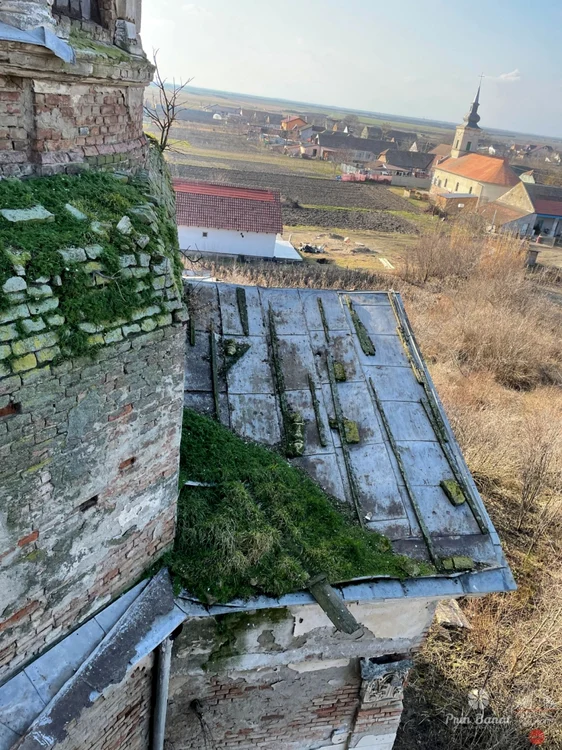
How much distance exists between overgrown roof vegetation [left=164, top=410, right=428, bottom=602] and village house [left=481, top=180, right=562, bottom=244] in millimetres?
41162

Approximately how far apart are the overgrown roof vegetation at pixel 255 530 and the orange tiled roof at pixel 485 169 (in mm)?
56666

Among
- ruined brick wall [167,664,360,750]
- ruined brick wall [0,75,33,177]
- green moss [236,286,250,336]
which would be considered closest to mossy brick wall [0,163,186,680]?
ruined brick wall [0,75,33,177]

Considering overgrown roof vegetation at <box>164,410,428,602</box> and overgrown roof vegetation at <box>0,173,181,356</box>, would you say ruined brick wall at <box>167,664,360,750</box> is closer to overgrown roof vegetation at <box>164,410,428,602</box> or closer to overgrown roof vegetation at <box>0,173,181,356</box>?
overgrown roof vegetation at <box>164,410,428,602</box>

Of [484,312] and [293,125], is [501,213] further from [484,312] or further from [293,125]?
[293,125]

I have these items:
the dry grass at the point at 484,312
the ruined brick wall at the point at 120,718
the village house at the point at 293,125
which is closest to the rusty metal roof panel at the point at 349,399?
the ruined brick wall at the point at 120,718

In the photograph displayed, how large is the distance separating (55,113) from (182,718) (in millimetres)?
5848

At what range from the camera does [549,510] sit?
478 inches

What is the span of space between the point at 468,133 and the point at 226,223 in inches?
2176

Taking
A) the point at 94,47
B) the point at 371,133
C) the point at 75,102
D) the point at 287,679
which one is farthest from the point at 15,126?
the point at 371,133

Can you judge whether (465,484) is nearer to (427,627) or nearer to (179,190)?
(427,627)

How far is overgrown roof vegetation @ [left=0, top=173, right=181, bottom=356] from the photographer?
320 centimetres

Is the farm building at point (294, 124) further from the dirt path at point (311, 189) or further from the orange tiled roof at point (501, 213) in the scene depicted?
the orange tiled roof at point (501, 213)

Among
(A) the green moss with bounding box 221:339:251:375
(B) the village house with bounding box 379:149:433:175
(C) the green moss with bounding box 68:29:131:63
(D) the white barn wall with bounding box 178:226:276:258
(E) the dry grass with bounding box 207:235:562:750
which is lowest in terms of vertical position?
(E) the dry grass with bounding box 207:235:562:750

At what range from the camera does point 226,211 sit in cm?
2766
